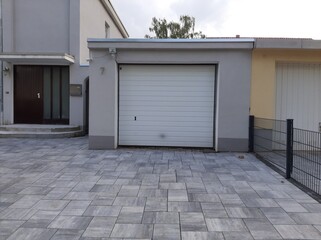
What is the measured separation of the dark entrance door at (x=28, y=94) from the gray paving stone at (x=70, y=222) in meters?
10.1

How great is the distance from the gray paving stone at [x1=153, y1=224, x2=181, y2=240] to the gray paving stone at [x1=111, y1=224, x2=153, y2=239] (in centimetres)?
7

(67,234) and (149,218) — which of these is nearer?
(67,234)

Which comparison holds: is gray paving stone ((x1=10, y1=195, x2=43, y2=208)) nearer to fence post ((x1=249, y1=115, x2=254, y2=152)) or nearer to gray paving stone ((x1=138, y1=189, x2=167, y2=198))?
gray paving stone ((x1=138, y1=189, x2=167, y2=198))

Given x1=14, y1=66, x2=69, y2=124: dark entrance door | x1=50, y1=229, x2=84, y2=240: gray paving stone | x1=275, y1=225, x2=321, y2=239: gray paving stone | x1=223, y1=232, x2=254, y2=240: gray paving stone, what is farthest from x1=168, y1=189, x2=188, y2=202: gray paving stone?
x1=14, y1=66, x2=69, y2=124: dark entrance door

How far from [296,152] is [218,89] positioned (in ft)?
11.3

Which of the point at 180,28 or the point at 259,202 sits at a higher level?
the point at 180,28

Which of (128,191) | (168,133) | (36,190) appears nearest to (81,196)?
(128,191)

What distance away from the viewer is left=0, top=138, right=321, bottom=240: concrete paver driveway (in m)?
3.54

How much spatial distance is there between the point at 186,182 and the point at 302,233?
2407mm

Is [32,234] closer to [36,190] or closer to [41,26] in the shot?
[36,190]

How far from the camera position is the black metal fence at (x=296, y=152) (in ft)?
17.1

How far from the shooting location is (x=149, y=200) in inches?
181

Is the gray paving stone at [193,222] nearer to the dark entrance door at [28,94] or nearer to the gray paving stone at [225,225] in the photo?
the gray paving stone at [225,225]

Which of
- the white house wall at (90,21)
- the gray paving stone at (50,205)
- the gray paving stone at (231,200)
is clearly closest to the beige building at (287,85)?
the gray paving stone at (231,200)
